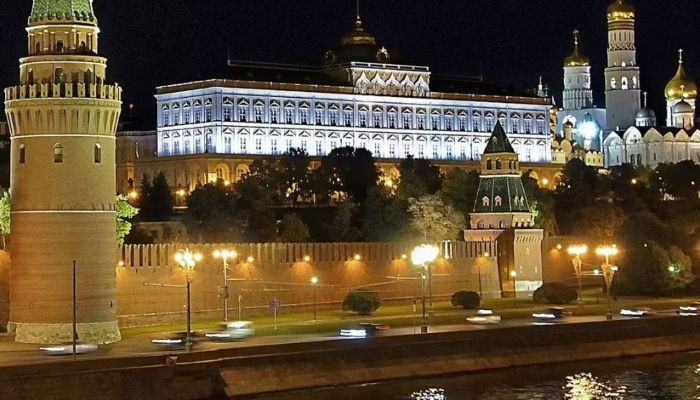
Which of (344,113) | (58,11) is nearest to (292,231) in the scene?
(58,11)

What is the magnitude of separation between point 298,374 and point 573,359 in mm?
14286

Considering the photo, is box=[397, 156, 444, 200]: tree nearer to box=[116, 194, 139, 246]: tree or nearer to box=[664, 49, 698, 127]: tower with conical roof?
box=[116, 194, 139, 246]: tree

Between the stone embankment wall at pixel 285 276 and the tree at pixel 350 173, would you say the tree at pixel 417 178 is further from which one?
the stone embankment wall at pixel 285 276

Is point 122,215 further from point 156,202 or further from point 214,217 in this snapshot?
point 156,202

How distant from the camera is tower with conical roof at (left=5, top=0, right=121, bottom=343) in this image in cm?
5741

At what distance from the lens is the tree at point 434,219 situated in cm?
10381

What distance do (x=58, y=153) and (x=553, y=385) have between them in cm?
1882

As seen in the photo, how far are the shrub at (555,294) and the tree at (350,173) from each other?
45.5m

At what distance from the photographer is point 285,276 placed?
255ft

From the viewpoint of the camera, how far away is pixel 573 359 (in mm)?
63969

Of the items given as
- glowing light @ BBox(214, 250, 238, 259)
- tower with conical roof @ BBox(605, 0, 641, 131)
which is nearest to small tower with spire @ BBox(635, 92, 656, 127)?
tower with conical roof @ BBox(605, 0, 641, 131)

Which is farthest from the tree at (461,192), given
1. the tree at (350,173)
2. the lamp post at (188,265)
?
the lamp post at (188,265)

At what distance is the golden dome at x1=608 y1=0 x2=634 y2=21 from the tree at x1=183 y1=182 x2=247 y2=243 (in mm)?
86688

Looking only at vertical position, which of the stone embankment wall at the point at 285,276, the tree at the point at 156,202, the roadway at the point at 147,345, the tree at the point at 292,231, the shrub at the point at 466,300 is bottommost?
the roadway at the point at 147,345
